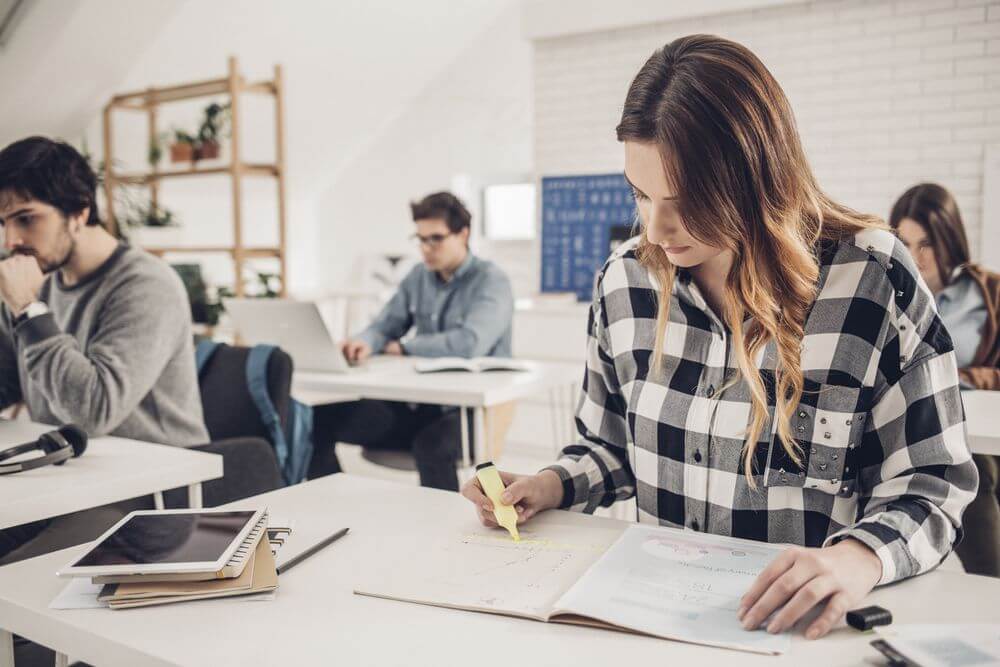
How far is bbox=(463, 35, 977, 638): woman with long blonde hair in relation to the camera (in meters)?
1.02

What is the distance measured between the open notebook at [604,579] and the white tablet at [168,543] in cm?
16

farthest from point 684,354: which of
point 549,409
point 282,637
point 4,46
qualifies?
point 4,46

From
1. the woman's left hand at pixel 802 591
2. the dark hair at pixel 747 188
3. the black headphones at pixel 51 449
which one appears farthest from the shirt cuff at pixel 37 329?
the woman's left hand at pixel 802 591

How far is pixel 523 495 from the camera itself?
3.77 feet

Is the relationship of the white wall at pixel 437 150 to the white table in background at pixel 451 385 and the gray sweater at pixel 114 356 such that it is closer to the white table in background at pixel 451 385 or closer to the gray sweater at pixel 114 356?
the white table in background at pixel 451 385

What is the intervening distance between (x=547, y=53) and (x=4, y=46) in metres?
3.27

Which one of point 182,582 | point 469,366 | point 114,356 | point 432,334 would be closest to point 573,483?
point 182,582

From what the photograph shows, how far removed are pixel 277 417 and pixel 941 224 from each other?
224 cm

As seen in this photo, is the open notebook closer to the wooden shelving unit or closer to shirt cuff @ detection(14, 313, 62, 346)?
shirt cuff @ detection(14, 313, 62, 346)

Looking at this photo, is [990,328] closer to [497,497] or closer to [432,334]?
[432,334]

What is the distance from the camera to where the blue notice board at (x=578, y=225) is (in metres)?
5.73

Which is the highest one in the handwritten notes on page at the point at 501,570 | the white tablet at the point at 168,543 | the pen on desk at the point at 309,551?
A: the white tablet at the point at 168,543

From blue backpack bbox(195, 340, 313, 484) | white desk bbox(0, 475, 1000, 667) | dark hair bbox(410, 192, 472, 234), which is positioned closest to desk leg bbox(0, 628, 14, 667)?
white desk bbox(0, 475, 1000, 667)

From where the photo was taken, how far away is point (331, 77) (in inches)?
302
